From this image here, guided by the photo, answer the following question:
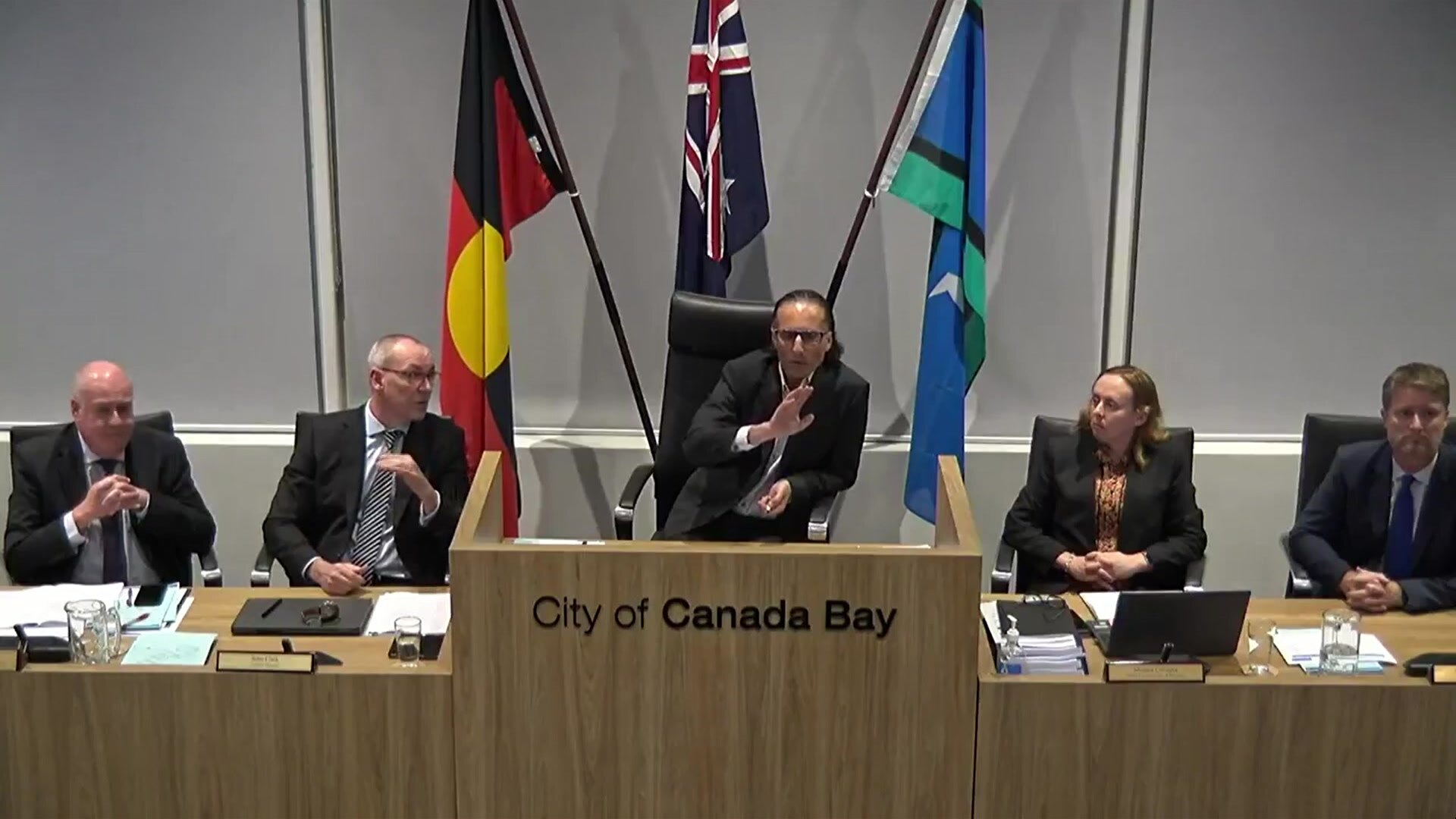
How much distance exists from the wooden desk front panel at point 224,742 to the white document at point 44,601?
12.7 inches

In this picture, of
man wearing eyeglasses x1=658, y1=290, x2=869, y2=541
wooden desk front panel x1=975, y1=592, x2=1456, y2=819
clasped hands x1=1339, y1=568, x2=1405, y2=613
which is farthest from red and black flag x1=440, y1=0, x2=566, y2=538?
clasped hands x1=1339, y1=568, x2=1405, y2=613

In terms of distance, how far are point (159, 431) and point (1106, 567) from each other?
246 cm

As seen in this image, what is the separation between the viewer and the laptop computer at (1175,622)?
9.12 feet

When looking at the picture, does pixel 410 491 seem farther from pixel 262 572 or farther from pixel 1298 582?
pixel 1298 582

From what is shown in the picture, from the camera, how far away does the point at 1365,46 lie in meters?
4.54

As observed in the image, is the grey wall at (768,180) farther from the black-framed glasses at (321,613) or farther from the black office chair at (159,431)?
the black-framed glasses at (321,613)

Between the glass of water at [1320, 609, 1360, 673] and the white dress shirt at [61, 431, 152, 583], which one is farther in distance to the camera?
the white dress shirt at [61, 431, 152, 583]

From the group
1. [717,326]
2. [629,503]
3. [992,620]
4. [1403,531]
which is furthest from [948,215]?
[992,620]

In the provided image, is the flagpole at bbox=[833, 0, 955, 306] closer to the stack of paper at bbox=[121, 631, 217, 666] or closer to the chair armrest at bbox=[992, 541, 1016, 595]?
the chair armrest at bbox=[992, 541, 1016, 595]

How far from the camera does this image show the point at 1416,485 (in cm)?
358

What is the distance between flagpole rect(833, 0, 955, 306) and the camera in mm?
4301

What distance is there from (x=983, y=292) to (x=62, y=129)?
116 inches

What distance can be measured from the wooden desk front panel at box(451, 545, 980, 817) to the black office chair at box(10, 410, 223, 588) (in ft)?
4.31

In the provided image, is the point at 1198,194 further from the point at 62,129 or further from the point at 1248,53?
the point at 62,129
